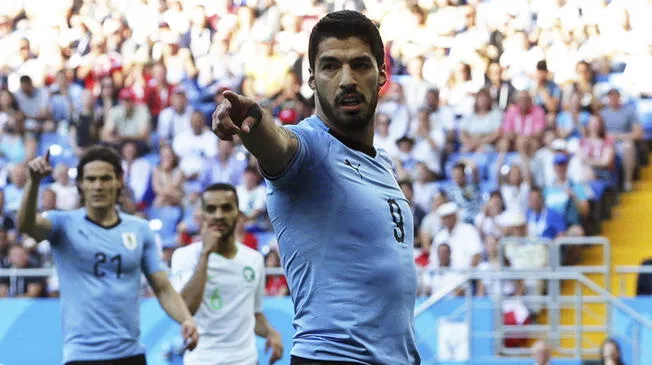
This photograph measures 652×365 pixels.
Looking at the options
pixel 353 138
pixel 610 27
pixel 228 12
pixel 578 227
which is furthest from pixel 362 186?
pixel 228 12

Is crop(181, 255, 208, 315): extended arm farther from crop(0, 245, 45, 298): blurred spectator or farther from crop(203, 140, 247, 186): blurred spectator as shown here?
crop(203, 140, 247, 186): blurred spectator

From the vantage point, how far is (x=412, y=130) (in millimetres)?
18016

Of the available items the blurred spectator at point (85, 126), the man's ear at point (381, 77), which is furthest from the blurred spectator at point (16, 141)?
the man's ear at point (381, 77)

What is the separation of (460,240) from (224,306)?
6362mm

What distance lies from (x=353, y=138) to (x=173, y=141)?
14.2m

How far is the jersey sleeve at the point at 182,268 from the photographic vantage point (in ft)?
31.8

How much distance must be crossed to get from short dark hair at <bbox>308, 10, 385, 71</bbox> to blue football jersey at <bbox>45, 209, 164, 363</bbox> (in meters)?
4.23

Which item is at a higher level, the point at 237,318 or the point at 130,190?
the point at 130,190

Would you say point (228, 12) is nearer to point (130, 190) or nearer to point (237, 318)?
point (130, 190)

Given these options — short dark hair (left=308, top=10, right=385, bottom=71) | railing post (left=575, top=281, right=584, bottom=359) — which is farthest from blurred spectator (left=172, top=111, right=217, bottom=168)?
short dark hair (left=308, top=10, right=385, bottom=71)

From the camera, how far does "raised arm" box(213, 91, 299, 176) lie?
413 centimetres

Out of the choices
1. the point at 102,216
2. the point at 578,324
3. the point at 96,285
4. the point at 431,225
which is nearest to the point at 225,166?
the point at 431,225

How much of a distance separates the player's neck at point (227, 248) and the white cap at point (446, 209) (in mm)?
6123

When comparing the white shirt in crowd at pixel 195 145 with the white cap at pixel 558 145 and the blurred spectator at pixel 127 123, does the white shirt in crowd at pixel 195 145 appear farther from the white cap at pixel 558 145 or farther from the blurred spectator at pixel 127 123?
the white cap at pixel 558 145
